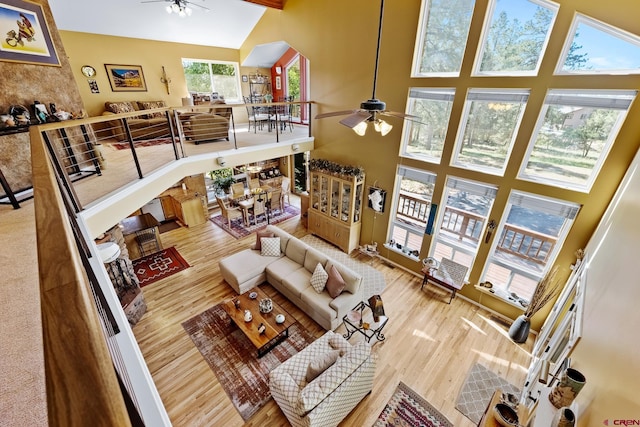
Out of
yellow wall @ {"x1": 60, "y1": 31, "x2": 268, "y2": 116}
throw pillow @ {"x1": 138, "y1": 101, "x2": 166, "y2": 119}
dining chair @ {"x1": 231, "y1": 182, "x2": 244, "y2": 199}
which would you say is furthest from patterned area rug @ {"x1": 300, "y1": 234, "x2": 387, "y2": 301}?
yellow wall @ {"x1": 60, "y1": 31, "x2": 268, "y2": 116}

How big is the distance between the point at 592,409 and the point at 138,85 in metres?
10.5

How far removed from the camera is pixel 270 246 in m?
6.01

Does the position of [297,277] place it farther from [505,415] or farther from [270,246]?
[505,415]

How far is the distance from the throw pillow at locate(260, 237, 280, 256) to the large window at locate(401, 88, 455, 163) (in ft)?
11.1

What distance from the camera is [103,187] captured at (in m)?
3.76

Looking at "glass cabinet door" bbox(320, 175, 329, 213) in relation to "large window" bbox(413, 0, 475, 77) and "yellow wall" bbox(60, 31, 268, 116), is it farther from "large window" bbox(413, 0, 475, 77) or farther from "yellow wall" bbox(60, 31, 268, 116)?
"yellow wall" bbox(60, 31, 268, 116)

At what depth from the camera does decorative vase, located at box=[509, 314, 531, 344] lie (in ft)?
15.0

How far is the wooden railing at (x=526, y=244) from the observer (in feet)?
14.6

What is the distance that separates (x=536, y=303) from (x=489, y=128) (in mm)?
2975

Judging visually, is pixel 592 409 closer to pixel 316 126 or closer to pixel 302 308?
pixel 302 308

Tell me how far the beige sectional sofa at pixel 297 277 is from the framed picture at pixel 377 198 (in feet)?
5.92

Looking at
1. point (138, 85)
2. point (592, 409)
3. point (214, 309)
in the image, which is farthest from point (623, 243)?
point (138, 85)

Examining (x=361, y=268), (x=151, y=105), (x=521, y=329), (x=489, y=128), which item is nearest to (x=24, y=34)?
(x=151, y=105)

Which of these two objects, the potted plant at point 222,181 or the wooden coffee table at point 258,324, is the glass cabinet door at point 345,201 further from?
the potted plant at point 222,181
